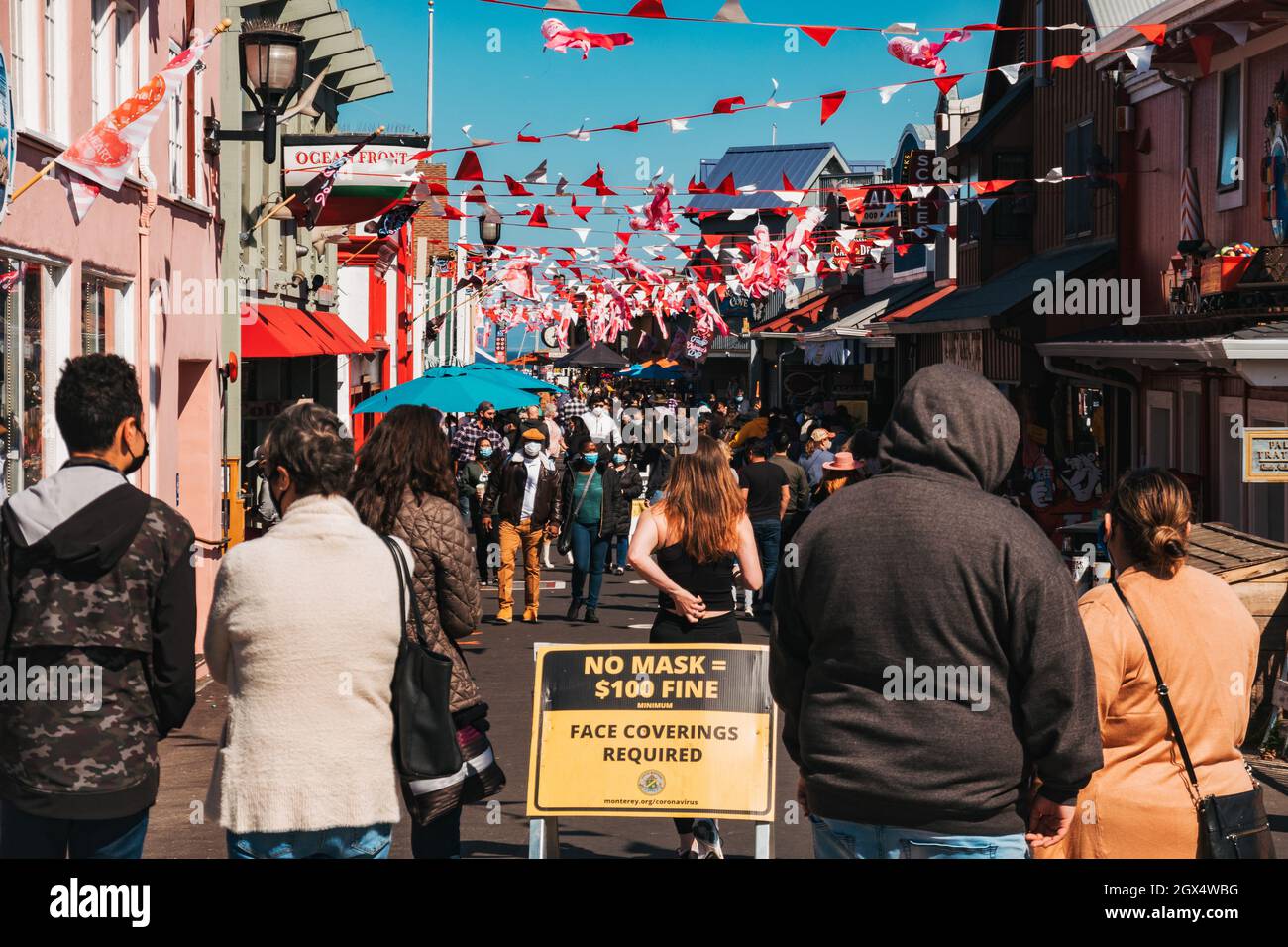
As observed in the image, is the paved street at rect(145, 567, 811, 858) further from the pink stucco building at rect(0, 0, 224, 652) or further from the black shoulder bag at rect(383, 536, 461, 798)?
the pink stucco building at rect(0, 0, 224, 652)

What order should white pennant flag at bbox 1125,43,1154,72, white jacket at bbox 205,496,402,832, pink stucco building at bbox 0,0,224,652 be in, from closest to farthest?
white jacket at bbox 205,496,402,832 → pink stucco building at bbox 0,0,224,652 → white pennant flag at bbox 1125,43,1154,72

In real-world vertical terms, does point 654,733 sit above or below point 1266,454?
below

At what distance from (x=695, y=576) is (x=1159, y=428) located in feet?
40.2

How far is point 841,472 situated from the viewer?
42.0 ft

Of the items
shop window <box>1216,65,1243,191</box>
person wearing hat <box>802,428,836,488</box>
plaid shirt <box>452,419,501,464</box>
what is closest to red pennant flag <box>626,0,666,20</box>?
shop window <box>1216,65,1243,191</box>

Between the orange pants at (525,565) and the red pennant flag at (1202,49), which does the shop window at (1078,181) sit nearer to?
the red pennant flag at (1202,49)

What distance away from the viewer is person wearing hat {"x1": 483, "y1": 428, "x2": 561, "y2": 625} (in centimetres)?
1510

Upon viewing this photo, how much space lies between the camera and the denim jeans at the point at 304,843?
4.22m

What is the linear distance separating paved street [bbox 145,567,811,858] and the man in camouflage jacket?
57.5 inches

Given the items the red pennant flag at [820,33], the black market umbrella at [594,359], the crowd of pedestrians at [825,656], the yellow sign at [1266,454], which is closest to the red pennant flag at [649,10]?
the red pennant flag at [820,33]

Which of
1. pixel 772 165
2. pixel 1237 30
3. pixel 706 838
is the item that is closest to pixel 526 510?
pixel 1237 30

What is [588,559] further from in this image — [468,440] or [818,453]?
[468,440]
